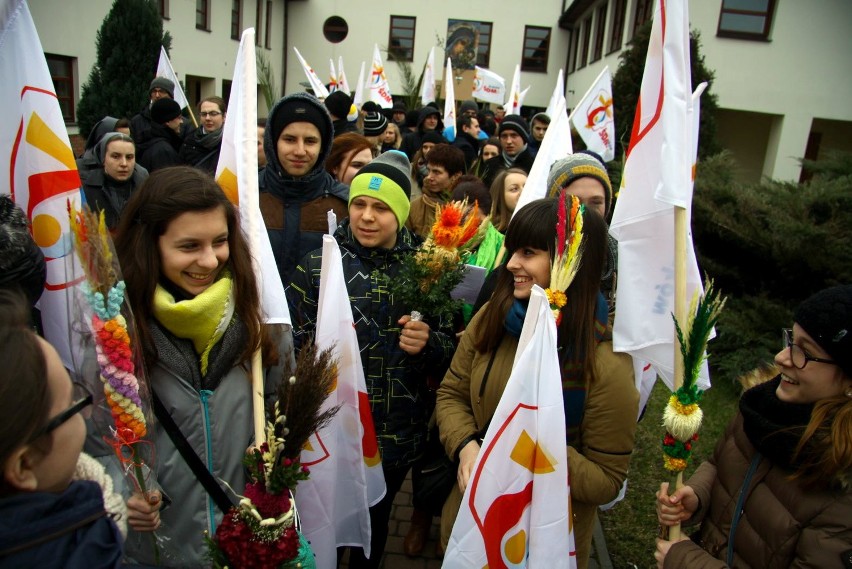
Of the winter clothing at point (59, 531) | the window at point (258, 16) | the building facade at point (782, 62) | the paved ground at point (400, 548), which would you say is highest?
the window at point (258, 16)

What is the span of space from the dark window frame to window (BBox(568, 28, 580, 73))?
3.65m

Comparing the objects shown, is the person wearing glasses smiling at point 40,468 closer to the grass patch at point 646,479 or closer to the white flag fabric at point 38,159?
the white flag fabric at point 38,159

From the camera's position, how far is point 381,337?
262 cm

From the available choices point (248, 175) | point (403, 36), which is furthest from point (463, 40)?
point (248, 175)

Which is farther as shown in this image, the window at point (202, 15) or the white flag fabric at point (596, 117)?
the window at point (202, 15)

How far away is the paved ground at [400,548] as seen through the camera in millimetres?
3371

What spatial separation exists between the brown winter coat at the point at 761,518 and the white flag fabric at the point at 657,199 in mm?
317

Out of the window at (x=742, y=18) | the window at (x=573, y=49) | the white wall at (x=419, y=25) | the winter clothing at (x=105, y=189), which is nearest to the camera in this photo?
the winter clothing at (x=105, y=189)

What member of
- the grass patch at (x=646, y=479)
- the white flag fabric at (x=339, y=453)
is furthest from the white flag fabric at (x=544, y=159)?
the grass patch at (x=646, y=479)

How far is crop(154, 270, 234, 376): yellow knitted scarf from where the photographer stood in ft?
6.00

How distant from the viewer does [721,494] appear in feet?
6.73

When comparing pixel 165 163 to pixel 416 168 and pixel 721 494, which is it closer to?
pixel 416 168

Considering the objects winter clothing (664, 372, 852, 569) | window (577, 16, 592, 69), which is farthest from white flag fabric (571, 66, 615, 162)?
window (577, 16, 592, 69)

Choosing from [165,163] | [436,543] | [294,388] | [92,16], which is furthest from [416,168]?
[92,16]
